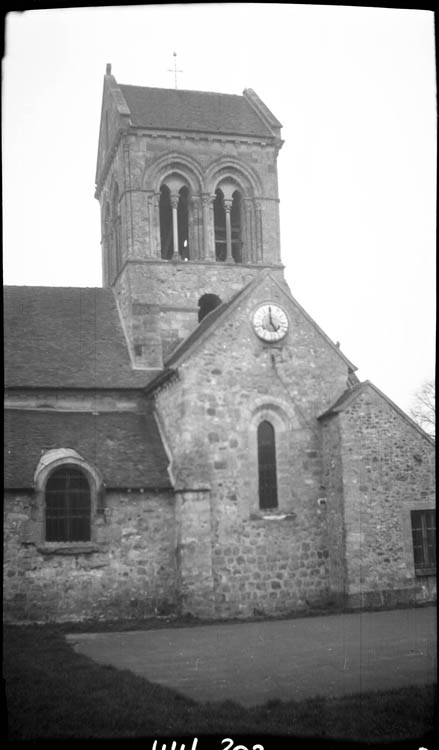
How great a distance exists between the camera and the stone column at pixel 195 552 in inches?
920

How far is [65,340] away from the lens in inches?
1128

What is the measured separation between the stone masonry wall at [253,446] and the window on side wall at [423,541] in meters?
2.57

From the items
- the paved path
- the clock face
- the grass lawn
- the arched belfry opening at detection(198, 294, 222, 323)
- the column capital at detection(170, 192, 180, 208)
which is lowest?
the paved path

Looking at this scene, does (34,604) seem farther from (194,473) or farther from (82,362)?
(82,362)

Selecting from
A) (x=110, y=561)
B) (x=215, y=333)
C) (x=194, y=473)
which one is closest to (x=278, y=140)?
(x=215, y=333)

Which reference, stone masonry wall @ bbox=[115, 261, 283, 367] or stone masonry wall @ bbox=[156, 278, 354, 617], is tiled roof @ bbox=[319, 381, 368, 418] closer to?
stone masonry wall @ bbox=[156, 278, 354, 617]

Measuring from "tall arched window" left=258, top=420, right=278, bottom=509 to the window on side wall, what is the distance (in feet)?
13.5

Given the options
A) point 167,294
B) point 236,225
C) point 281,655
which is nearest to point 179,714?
point 281,655

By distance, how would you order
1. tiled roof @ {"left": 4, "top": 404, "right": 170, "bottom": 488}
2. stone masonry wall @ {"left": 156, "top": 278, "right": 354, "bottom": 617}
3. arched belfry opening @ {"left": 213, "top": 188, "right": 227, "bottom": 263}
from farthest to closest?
1. arched belfry opening @ {"left": 213, "top": 188, "right": 227, "bottom": 263}
2. stone masonry wall @ {"left": 156, "top": 278, "right": 354, "bottom": 617}
3. tiled roof @ {"left": 4, "top": 404, "right": 170, "bottom": 488}

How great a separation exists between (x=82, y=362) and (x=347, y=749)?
20896mm

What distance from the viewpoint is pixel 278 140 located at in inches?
1275

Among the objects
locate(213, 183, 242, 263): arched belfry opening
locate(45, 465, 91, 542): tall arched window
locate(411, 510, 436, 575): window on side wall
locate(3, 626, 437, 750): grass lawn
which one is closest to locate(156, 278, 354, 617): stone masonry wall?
locate(411, 510, 436, 575): window on side wall

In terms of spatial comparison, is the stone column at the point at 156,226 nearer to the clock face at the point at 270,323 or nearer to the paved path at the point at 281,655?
the clock face at the point at 270,323

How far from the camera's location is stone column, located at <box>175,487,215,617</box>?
2338 centimetres
